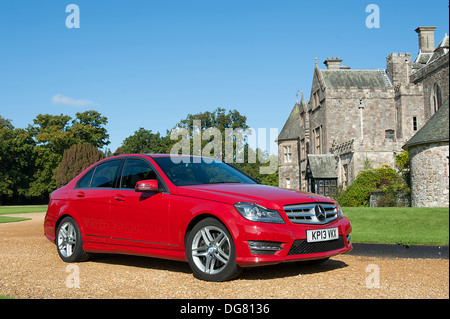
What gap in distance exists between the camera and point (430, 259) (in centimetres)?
726

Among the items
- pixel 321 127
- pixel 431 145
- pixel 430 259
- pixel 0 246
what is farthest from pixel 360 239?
pixel 321 127

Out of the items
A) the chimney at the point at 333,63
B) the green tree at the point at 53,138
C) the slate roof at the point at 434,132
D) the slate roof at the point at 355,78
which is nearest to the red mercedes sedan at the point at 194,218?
the slate roof at the point at 434,132

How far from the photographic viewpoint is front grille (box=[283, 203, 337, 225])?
225 inches

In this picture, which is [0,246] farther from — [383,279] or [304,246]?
[383,279]

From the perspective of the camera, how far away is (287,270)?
6512 millimetres

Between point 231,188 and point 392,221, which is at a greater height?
point 231,188

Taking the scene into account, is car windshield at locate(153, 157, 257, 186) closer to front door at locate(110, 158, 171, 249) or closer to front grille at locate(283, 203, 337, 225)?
front door at locate(110, 158, 171, 249)

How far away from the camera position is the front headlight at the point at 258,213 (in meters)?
5.56

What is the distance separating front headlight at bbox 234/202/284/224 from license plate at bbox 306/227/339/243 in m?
0.41

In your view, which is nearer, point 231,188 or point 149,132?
point 231,188

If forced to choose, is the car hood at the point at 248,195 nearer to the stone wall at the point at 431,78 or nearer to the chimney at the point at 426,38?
the stone wall at the point at 431,78

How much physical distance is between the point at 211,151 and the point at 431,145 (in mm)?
40625

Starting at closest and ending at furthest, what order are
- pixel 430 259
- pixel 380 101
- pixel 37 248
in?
1. pixel 430 259
2. pixel 37 248
3. pixel 380 101

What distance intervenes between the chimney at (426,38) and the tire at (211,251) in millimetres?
49058
